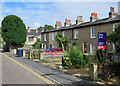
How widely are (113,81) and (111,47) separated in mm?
11506

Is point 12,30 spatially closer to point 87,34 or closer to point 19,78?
point 87,34

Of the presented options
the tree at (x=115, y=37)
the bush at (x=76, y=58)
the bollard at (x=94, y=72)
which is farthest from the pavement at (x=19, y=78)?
the tree at (x=115, y=37)

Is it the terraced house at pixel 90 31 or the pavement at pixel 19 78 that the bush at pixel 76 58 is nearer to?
the pavement at pixel 19 78

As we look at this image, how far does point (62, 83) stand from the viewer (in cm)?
884

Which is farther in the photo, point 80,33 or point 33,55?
point 80,33

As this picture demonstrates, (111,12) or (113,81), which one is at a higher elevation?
(111,12)

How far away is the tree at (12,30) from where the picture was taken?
39094 mm

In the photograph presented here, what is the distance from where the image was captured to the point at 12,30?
39.2 meters

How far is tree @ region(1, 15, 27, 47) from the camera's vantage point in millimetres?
39094

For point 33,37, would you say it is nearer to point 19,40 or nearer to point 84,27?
point 19,40

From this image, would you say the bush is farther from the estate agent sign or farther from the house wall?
the house wall

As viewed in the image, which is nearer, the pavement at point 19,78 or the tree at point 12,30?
the pavement at point 19,78

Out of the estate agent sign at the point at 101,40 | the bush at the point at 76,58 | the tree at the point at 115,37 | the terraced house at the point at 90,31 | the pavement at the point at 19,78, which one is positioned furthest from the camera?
the terraced house at the point at 90,31

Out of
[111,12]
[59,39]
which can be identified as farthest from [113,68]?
[59,39]
